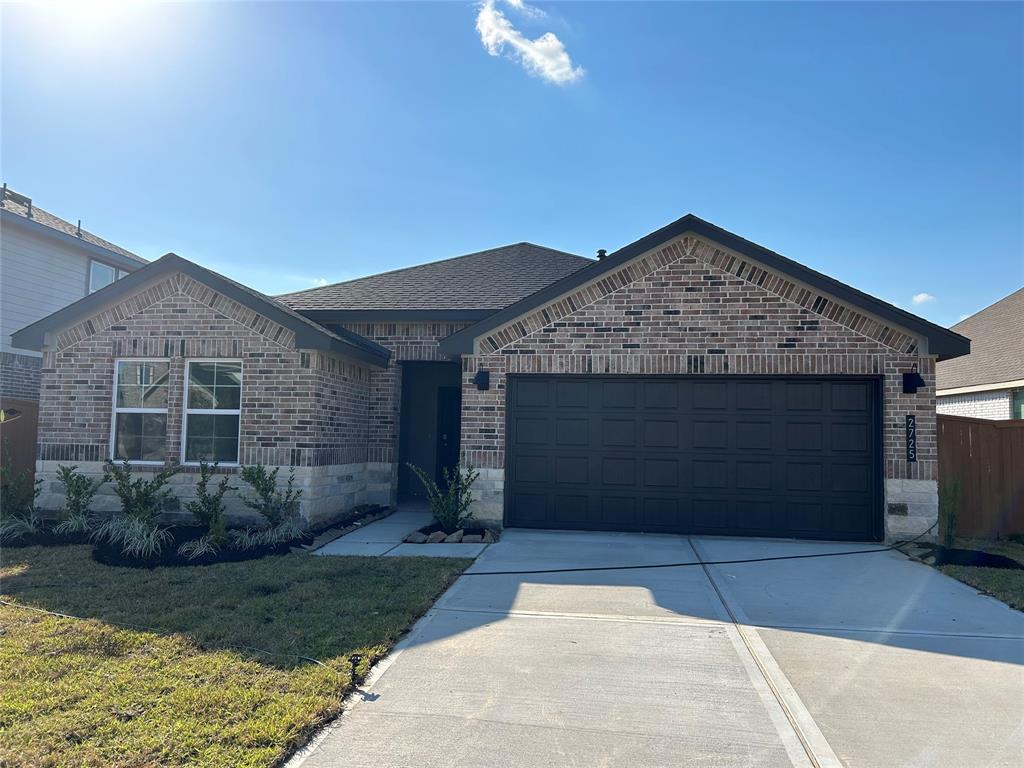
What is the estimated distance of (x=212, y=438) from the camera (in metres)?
10.1

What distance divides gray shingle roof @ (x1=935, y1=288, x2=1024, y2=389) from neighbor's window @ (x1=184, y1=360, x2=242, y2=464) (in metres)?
17.2

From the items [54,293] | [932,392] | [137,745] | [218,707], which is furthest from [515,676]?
[54,293]

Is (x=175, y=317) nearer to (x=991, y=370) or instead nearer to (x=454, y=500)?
(x=454, y=500)

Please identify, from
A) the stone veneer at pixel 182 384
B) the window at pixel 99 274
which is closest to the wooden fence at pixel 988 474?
the stone veneer at pixel 182 384

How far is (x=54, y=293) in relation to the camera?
50.5 feet

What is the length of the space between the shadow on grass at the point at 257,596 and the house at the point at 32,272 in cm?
806

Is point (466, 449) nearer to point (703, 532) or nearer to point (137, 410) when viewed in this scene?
point (703, 532)

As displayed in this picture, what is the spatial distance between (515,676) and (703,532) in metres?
6.23

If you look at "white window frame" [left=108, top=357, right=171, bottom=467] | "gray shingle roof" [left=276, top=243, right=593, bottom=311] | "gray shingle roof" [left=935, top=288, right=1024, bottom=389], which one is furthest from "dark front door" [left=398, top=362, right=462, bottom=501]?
"gray shingle roof" [left=935, top=288, right=1024, bottom=389]

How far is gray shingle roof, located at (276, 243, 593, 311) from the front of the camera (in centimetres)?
1256

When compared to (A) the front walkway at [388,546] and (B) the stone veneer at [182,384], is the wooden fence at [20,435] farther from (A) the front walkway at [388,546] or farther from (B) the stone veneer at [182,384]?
(A) the front walkway at [388,546]

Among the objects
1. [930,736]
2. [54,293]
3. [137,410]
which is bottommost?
[930,736]

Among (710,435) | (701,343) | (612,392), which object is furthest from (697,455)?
(701,343)

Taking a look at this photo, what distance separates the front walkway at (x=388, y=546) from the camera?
27.8 feet
